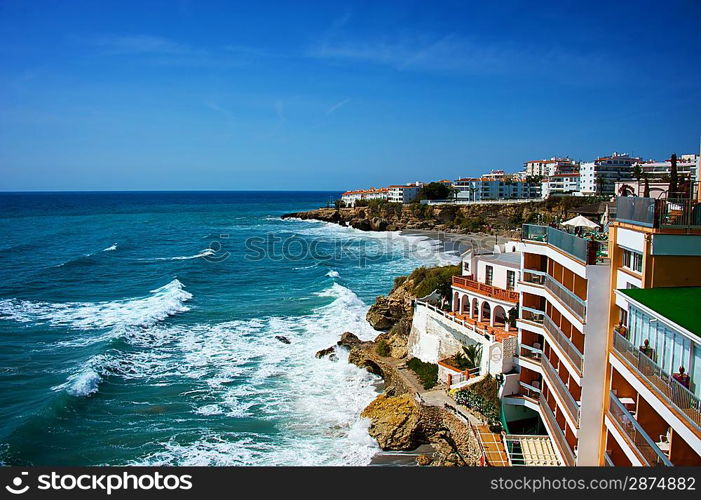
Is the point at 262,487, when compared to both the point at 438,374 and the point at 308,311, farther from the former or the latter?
the point at 308,311

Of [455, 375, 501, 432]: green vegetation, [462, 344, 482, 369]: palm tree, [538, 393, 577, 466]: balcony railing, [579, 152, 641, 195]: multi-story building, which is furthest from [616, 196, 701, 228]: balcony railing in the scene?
[579, 152, 641, 195]: multi-story building

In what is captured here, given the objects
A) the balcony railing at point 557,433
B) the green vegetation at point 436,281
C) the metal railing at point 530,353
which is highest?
the green vegetation at point 436,281

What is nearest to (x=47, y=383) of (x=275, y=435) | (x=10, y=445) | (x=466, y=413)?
(x=10, y=445)

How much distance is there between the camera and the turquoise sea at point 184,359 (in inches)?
777

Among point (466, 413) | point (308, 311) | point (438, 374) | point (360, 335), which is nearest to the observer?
point (466, 413)

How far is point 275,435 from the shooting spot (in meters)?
20.4

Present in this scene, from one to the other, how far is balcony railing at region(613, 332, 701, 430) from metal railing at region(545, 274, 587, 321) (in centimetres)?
143

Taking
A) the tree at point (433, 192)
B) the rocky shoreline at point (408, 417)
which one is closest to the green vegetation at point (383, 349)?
the rocky shoreline at point (408, 417)

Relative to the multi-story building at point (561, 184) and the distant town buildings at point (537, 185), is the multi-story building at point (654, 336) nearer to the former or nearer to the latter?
the distant town buildings at point (537, 185)

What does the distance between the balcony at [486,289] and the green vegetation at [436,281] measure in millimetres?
3359

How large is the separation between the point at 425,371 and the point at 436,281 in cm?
705

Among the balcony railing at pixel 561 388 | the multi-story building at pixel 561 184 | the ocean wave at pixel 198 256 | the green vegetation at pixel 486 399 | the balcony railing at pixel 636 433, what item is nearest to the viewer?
the balcony railing at pixel 636 433

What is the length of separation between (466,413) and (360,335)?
14.3 metres

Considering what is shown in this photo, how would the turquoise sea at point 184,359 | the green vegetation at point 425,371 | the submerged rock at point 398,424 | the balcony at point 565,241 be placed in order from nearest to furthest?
the balcony at point 565,241, the submerged rock at point 398,424, the turquoise sea at point 184,359, the green vegetation at point 425,371
